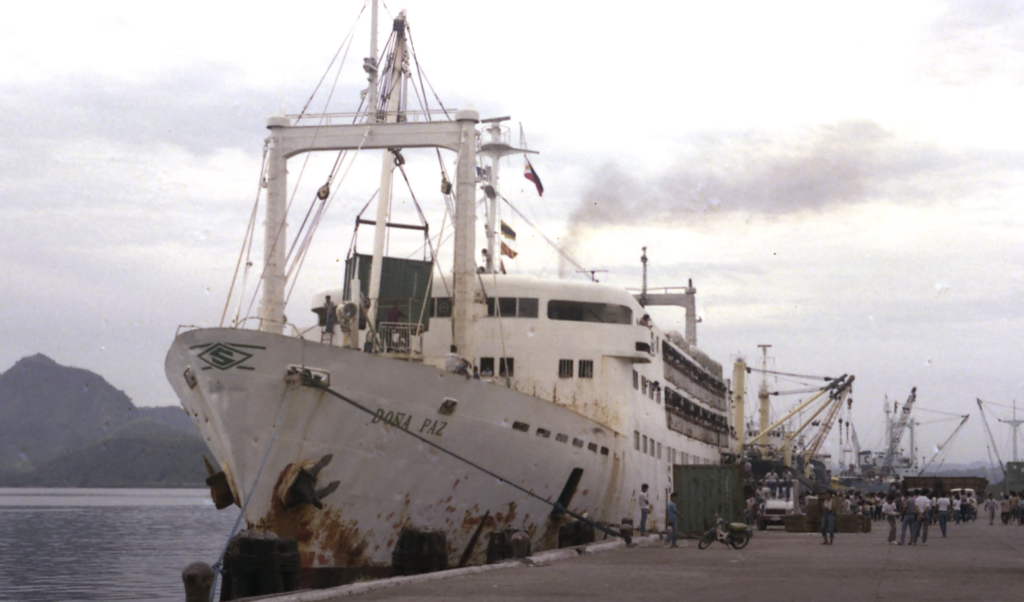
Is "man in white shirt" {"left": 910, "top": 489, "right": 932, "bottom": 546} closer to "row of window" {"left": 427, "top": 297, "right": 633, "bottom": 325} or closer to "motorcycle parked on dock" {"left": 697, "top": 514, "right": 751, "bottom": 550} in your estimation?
"motorcycle parked on dock" {"left": 697, "top": 514, "right": 751, "bottom": 550}

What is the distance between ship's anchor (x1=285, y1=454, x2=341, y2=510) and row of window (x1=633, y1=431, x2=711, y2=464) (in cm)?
1457

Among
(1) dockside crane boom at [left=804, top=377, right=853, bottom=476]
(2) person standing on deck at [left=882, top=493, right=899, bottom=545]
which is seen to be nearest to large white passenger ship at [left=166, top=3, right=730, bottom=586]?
(2) person standing on deck at [left=882, top=493, right=899, bottom=545]

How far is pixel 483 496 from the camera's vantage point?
24.9 m

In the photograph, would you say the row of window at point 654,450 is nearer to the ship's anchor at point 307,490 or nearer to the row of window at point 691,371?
the row of window at point 691,371

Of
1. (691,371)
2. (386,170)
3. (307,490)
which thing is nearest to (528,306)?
(386,170)

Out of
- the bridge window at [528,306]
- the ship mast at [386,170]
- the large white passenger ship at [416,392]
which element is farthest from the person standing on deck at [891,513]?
the ship mast at [386,170]

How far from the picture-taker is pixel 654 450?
38156mm

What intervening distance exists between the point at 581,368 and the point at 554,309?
1940mm

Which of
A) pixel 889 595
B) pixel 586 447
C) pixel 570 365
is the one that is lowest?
pixel 889 595

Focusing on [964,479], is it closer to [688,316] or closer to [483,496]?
[688,316]

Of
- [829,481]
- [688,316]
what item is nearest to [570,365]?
[688,316]

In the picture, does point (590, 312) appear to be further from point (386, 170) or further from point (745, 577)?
point (745, 577)

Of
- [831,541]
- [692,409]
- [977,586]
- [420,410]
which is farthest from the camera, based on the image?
[692,409]

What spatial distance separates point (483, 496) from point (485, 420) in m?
1.91
